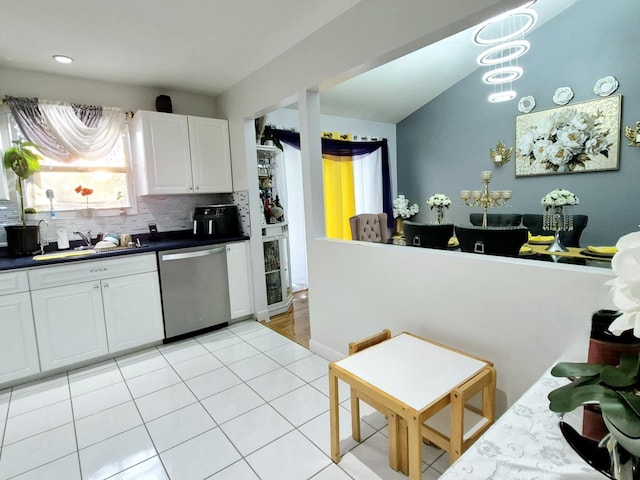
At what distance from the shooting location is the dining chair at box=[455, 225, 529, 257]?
180 cm

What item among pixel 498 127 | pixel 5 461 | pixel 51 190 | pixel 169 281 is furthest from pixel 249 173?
pixel 498 127

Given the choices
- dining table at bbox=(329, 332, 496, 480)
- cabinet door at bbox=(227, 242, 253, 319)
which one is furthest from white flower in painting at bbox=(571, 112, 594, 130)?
cabinet door at bbox=(227, 242, 253, 319)

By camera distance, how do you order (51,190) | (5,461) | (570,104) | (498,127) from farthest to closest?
(498,127) → (570,104) → (51,190) → (5,461)

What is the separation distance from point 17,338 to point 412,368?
2.71m

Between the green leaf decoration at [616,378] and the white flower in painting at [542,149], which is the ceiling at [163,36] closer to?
the white flower in painting at [542,149]

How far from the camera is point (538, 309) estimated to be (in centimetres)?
144

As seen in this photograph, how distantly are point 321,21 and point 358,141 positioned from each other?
8.80 ft

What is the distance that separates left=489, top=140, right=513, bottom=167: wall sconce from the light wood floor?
10.2 feet

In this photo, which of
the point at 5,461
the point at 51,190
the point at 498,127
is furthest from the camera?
the point at 498,127

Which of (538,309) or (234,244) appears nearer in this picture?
(538,309)

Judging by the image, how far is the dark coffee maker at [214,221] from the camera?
3395 mm

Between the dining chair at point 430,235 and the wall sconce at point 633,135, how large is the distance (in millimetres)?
2619

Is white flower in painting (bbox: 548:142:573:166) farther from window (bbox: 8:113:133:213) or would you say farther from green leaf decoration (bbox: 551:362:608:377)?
window (bbox: 8:113:133:213)

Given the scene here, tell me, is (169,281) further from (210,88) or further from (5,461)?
(210,88)
